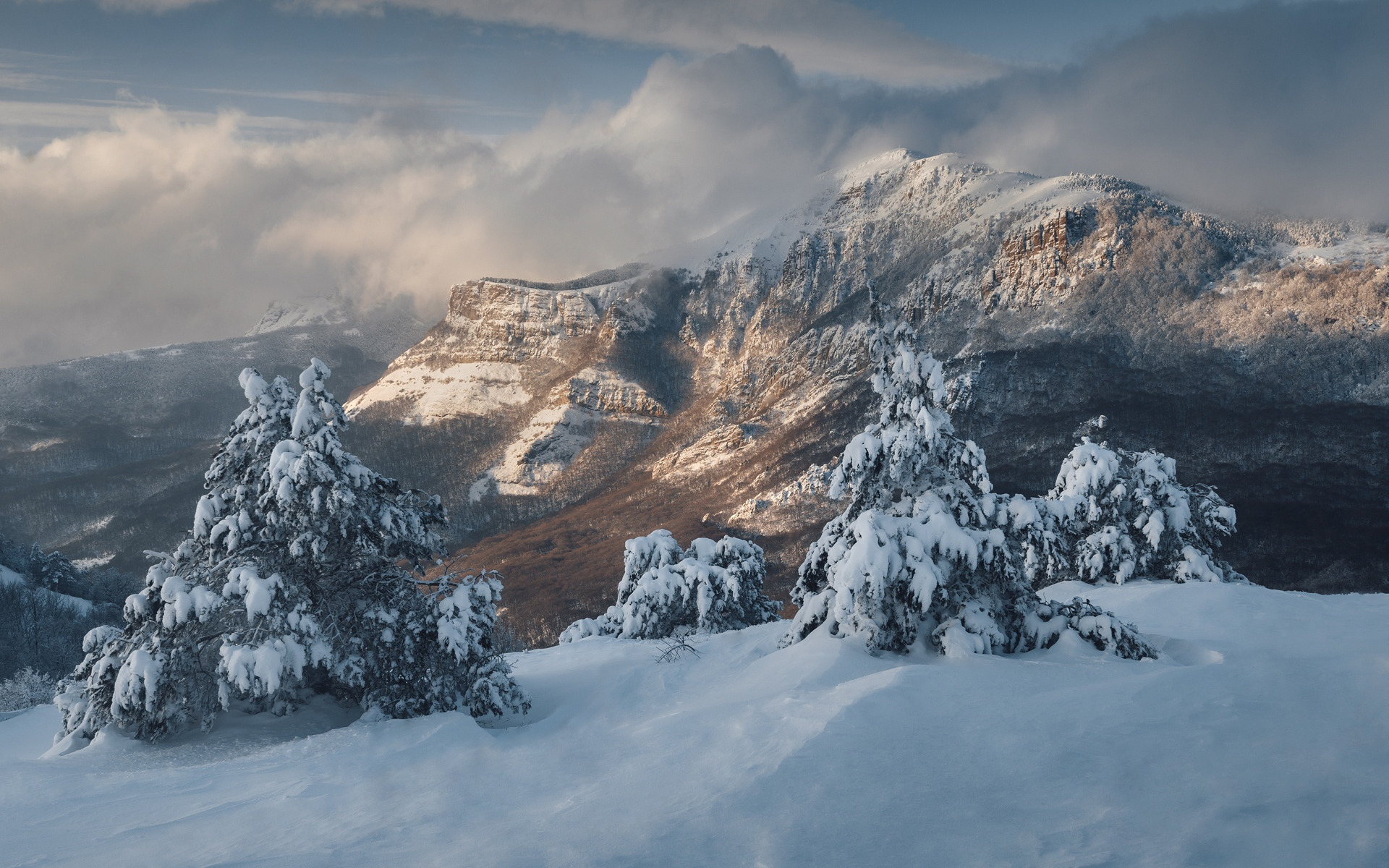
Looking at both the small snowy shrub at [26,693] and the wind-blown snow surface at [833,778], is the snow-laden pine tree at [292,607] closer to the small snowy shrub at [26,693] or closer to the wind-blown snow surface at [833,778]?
the wind-blown snow surface at [833,778]

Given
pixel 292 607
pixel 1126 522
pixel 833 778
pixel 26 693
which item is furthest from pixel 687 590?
pixel 26 693

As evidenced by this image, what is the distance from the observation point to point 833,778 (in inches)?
337

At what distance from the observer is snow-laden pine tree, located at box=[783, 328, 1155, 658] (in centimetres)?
1420

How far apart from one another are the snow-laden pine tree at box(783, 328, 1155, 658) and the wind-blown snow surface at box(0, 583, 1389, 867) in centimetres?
68

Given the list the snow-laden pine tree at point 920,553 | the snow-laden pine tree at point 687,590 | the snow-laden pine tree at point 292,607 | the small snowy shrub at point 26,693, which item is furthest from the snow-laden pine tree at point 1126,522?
the small snowy shrub at point 26,693

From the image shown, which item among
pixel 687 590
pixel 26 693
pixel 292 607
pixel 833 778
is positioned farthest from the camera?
pixel 26 693

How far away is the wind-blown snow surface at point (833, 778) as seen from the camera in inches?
284

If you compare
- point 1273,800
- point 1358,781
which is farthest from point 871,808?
point 1358,781

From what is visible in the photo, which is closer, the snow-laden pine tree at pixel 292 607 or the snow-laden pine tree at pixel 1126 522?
the snow-laden pine tree at pixel 292 607

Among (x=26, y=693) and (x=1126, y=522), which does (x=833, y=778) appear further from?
(x=26, y=693)

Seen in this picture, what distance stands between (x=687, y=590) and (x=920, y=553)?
18.7 meters

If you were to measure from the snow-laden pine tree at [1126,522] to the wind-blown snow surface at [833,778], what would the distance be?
14433mm

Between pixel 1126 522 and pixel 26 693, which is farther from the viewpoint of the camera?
pixel 26 693

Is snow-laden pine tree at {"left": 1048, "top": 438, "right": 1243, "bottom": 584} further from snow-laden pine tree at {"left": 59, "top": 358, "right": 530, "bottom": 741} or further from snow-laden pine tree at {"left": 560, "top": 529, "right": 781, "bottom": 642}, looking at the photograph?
snow-laden pine tree at {"left": 59, "top": 358, "right": 530, "bottom": 741}
